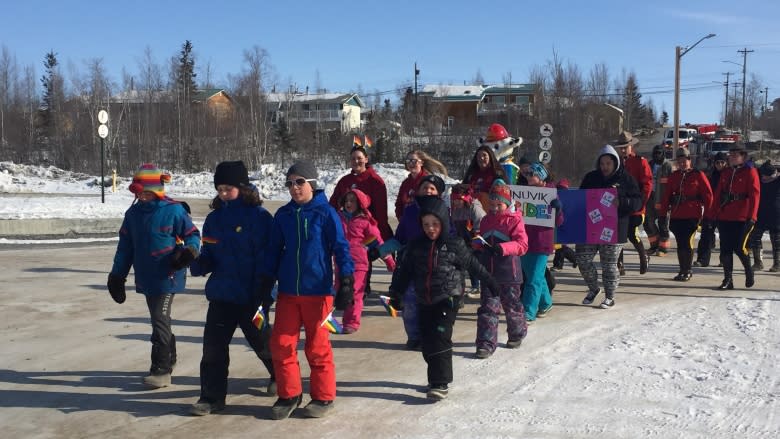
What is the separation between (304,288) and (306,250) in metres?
0.28

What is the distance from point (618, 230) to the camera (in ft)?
29.5

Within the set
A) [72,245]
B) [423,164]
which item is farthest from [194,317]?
[72,245]

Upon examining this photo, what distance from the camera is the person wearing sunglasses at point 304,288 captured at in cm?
516

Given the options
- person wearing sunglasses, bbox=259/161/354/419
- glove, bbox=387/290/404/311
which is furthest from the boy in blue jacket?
glove, bbox=387/290/404/311

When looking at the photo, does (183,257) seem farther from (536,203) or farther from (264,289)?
(536,203)

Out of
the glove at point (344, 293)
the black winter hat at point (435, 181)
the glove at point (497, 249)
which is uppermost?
the black winter hat at point (435, 181)

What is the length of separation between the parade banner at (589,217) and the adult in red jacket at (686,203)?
265 centimetres

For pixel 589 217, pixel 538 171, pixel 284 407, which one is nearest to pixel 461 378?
pixel 284 407

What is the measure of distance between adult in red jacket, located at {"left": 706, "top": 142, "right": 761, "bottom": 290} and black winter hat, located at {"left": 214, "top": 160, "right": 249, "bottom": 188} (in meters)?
7.54

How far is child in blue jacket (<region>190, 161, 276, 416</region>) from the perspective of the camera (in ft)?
17.4

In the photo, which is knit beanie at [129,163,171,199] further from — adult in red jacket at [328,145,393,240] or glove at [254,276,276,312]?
adult in red jacket at [328,145,393,240]

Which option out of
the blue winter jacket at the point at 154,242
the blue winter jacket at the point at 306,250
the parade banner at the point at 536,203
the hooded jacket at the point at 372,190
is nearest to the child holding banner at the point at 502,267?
the parade banner at the point at 536,203

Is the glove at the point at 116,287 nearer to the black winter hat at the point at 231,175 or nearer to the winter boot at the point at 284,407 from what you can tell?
the black winter hat at the point at 231,175

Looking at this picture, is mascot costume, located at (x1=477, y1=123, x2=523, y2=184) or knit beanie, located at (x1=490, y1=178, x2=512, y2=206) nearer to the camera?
knit beanie, located at (x1=490, y1=178, x2=512, y2=206)
